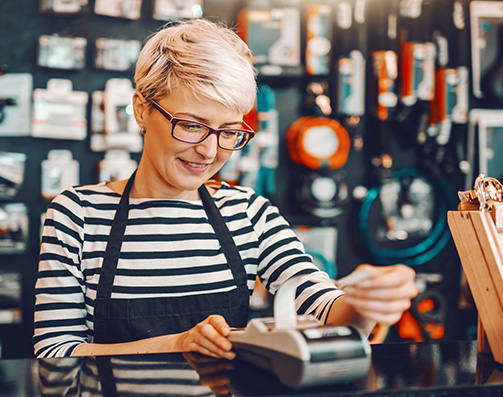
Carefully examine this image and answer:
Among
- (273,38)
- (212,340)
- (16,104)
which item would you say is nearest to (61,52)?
(16,104)

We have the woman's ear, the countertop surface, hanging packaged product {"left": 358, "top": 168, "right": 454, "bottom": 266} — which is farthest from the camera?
hanging packaged product {"left": 358, "top": 168, "right": 454, "bottom": 266}

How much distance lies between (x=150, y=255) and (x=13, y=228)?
1.52m

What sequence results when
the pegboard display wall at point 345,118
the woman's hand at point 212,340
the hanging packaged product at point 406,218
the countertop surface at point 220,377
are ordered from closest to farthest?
the countertop surface at point 220,377
the woman's hand at point 212,340
the pegboard display wall at point 345,118
the hanging packaged product at point 406,218

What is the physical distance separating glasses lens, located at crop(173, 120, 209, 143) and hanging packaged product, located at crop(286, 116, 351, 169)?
1.61 metres

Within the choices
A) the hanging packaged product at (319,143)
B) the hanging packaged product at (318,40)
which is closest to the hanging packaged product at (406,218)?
the hanging packaged product at (319,143)

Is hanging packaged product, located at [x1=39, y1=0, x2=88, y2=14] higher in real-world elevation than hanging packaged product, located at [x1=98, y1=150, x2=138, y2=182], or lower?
higher

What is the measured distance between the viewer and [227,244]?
1564 millimetres

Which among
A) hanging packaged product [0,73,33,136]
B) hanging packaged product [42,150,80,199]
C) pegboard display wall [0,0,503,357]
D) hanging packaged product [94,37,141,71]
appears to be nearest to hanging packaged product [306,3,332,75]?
pegboard display wall [0,0,503,357]

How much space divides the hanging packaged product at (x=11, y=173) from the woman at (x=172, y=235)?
1313 mm

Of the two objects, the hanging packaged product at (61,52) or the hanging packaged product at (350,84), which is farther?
the hanging packaged product at (350,84)

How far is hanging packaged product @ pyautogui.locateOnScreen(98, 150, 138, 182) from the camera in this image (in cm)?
278

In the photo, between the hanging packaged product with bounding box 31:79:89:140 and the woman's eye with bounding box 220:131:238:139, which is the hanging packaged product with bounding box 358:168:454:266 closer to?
the hanging packaged product with bounding box 31:79:89:140

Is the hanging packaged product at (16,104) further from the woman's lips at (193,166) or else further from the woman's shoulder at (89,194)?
the woman's lips at (193,166)

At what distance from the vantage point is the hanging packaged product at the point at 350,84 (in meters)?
2.98
